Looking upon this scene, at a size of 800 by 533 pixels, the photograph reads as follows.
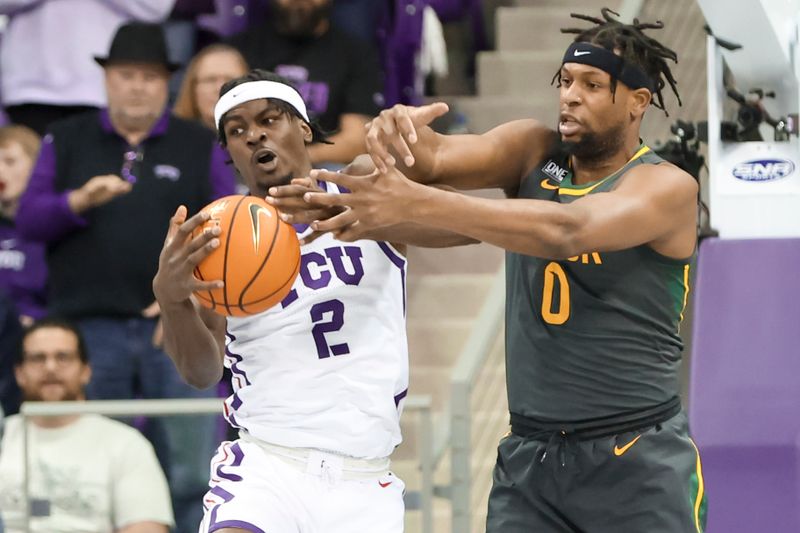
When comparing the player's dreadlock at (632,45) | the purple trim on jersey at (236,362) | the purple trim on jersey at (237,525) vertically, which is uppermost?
the player's dreadlock at (632,45)

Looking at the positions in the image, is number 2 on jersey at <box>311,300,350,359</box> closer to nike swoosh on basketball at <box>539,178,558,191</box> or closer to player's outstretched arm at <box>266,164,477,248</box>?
player's outstretched arm at <box>266,164,477,248</box>

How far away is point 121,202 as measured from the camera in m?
7.18

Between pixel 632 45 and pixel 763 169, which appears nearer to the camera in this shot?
pixel 632 45

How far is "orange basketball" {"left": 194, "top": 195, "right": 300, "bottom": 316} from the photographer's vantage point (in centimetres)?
464

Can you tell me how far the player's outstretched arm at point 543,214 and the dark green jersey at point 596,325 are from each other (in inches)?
4.7

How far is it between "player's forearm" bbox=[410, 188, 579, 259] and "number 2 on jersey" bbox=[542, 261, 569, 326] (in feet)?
1.41

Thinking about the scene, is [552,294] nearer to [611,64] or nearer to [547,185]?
[547,185]

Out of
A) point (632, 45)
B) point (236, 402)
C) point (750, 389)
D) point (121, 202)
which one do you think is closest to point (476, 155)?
point (632, 45)

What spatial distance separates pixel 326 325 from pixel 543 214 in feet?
3.24

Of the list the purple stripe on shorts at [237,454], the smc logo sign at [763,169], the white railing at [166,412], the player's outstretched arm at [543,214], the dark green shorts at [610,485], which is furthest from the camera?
the smc logo sign at [763,169]

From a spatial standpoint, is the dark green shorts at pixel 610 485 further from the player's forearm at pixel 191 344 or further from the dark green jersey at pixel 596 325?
the player's forearm at pixel 191 344

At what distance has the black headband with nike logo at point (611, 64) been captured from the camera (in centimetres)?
487

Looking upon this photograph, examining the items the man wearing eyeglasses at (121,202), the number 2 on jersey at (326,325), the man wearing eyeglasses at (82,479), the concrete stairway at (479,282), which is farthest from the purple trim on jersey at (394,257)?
the man wearing eyeglasses at (121,202)

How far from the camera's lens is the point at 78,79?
8156 millimetres
